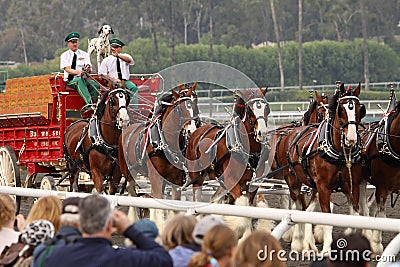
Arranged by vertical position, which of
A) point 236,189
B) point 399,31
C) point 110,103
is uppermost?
point 399,31

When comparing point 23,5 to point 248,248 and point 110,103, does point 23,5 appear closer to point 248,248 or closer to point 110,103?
point 110,103

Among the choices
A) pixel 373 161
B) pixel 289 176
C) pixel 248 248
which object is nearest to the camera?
pixel 248 248

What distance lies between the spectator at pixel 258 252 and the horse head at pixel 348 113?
20.5 ft

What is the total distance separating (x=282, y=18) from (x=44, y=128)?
7737cm

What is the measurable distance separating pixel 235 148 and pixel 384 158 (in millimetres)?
1807

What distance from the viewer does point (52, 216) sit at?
6551mm

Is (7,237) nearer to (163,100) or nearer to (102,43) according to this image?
(163,100)

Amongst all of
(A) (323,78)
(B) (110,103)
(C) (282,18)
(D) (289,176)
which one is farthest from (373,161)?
(C) (282,18)

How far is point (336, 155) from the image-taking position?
1188 centimetres

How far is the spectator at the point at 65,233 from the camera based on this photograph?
5863 mm

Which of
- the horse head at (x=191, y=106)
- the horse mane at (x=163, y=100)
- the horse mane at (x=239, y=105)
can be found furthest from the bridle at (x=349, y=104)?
the horse mane at (x=163, y=100)

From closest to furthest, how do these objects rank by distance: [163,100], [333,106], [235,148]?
[333,106] < [235,148] < [163,100]

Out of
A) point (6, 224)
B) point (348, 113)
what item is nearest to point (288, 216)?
point (6, 224)

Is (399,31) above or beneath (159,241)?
above
